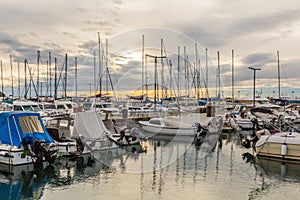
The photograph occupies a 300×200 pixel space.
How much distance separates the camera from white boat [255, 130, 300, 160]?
18.5 meters

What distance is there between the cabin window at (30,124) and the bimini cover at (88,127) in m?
3.79

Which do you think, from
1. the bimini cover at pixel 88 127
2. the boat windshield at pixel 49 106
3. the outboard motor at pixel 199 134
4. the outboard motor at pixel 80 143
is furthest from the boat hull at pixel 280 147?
the boat windshield at pixel 49 106

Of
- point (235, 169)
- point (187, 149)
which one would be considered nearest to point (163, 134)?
point (187, 149)

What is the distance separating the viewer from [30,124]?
18.1m

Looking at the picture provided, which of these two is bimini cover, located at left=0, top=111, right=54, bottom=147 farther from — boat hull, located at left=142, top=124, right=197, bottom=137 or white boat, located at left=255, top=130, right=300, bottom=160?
boat hull, located at left=142, top=124, right=197, bottom=137

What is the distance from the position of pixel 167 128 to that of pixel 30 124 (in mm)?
14993

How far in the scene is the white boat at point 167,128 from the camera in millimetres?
29234

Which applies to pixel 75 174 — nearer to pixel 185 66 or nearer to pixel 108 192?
pixel 108 192

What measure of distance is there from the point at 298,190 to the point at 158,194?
577 centimetres

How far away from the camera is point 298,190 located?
1315 cm

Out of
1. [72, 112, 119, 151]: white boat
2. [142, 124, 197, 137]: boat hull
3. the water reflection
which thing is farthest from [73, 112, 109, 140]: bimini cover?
[142, 124, 197, 137]: boat hull

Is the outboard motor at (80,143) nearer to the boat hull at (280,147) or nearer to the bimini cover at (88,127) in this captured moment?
the bimini cover at (88,127)

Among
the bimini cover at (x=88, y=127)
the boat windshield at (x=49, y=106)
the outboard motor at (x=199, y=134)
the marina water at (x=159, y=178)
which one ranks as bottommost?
the marina water at (x=159, y=178)

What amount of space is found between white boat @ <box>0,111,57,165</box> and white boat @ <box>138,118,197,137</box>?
45.7 feet
